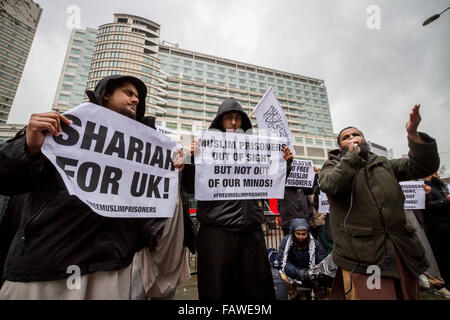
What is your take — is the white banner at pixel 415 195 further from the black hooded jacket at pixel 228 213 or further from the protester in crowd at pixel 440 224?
the black hooded jacket at pixel 228 213

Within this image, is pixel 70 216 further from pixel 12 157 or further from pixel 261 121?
pixel 261 121

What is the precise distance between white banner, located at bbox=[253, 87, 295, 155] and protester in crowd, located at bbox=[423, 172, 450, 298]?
→ 327 centimetres

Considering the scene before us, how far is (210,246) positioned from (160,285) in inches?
20.7

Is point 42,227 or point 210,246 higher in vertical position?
point 42,227

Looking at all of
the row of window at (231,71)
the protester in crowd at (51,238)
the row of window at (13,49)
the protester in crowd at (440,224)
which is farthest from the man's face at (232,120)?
the row of window at (13,49)

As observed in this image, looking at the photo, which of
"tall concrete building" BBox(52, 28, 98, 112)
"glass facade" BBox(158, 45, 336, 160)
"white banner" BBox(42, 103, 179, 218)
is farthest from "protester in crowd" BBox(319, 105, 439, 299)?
"tall concrete building" BBox(52, 28, 98, 112)

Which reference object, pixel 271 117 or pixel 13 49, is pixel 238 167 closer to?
pixel 271 117

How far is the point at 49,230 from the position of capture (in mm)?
1033

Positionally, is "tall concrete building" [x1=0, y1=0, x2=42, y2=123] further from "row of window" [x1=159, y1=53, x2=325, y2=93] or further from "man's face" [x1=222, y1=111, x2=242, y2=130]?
"row of window" [x1=159, y1=53, x2=325, y2=93]

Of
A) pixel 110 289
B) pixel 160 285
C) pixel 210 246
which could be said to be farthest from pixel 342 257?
pixel 110 289

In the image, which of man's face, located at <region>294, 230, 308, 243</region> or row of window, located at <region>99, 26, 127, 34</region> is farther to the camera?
row of window, located at <region>99, 26, 127, 34</region>

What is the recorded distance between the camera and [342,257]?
1715mm

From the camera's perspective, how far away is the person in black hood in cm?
173

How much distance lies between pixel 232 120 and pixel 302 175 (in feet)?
8.84
